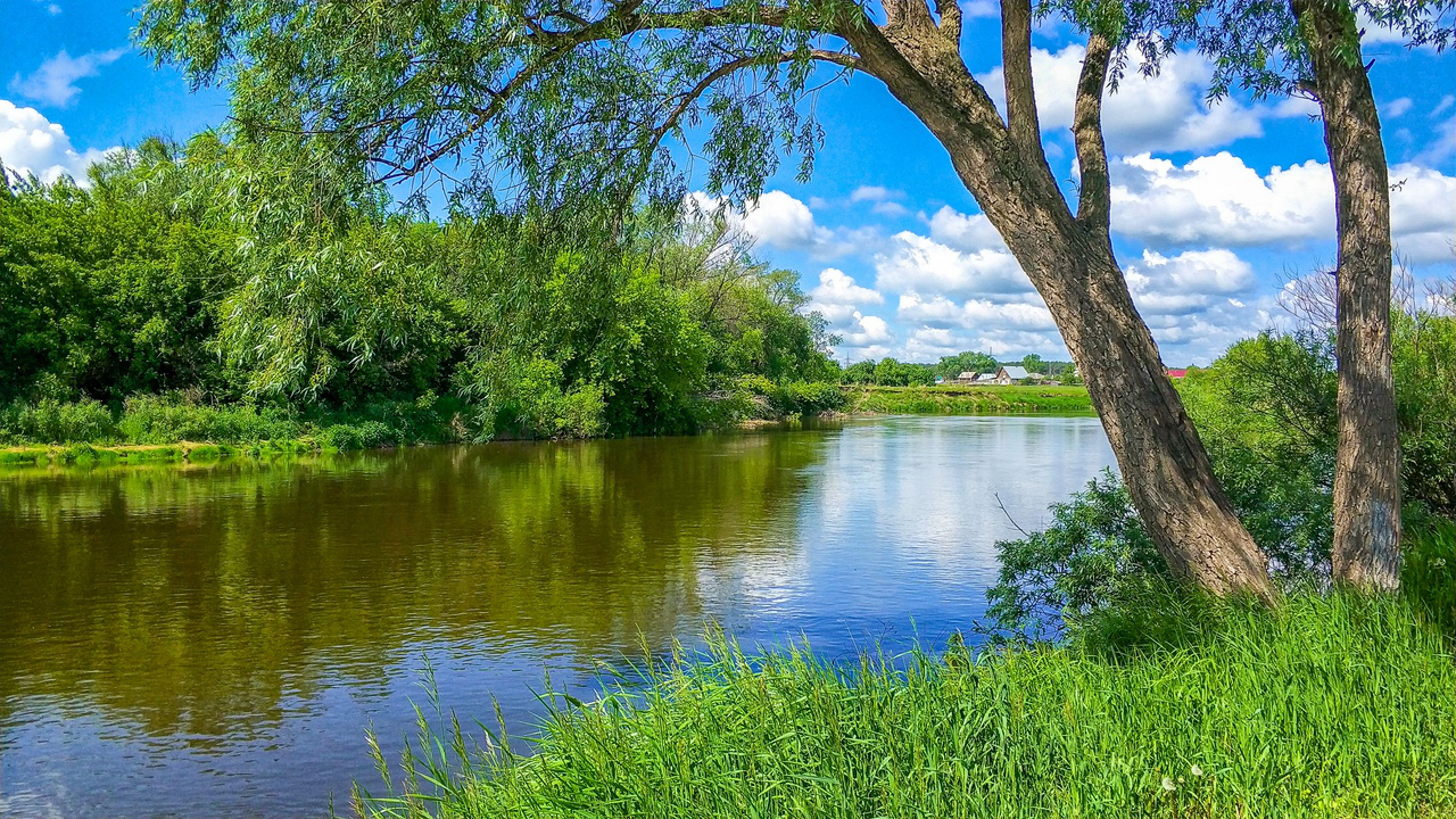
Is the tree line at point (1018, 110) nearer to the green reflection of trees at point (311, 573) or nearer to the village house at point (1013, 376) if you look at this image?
the green reflection of trees at point (311, 573)

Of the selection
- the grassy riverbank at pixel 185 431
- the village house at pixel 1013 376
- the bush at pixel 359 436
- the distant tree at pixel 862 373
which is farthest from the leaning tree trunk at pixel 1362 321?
the village house at pixel 1013 376

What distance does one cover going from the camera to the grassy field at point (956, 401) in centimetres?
8125

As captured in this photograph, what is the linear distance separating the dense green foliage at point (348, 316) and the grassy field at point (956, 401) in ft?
18.3

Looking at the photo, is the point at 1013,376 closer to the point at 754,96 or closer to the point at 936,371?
the point at 936,371

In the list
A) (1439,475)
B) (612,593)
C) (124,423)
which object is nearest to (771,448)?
(124,423)

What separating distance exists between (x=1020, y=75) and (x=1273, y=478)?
4.30 m

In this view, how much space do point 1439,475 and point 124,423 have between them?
3279 cm

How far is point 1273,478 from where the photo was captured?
8312 mm

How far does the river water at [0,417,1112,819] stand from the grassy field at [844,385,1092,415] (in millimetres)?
55659

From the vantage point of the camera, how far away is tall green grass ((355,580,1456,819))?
156 inches

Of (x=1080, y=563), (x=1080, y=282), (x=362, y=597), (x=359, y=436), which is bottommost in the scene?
(x=362, y=597)

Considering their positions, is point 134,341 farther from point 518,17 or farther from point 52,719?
point 518,17

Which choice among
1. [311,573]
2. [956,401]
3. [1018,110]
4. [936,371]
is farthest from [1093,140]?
[936,371]

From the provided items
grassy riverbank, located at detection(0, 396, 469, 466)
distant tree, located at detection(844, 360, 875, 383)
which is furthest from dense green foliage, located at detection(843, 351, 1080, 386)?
grassy riverbank, located at detection(0, 396, 469, 466)
